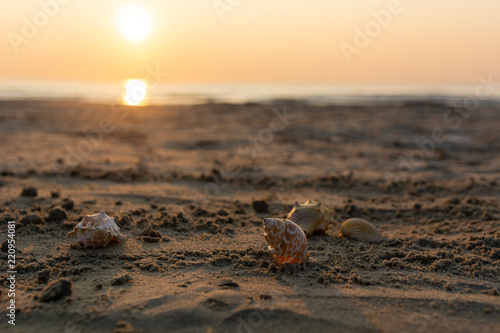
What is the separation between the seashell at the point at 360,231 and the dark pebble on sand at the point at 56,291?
2.18 m

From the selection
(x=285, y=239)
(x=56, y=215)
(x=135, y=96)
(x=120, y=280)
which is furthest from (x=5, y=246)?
(x=135, y=96)

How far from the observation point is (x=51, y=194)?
439 cm

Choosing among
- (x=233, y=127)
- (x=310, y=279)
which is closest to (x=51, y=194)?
(x=310, y=279)

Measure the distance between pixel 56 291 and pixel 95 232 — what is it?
26.4 inches

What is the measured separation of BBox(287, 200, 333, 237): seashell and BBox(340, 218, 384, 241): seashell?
0.19m

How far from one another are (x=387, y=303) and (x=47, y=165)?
17.6 ft

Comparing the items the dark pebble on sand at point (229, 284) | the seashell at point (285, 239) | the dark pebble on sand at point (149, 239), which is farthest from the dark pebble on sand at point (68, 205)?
the seashell at point (285, 239)

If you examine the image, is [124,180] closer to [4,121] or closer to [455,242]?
[455,242]

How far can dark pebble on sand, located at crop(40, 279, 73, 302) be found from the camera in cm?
230

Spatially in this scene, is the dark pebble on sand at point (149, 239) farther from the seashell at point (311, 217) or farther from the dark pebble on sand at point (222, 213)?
the seashell at point (311, 217)

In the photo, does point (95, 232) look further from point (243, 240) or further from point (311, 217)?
point (311, 217)

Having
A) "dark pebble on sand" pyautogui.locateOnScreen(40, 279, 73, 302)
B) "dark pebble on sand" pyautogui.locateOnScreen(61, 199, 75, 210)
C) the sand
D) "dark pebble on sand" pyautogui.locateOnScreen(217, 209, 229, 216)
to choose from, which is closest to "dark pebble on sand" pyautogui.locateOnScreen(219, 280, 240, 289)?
the sand

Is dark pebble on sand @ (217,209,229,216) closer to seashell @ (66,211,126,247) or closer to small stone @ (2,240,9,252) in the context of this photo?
seashell @ (66,211,126,247)

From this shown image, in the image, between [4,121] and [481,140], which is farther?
[4,121]
